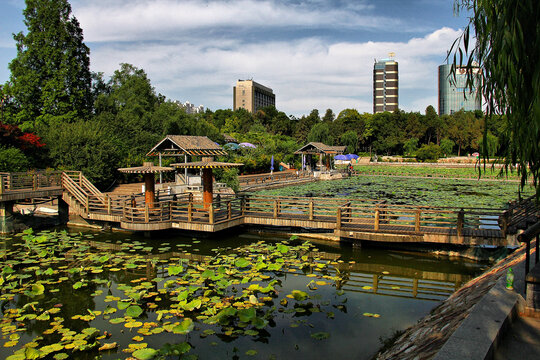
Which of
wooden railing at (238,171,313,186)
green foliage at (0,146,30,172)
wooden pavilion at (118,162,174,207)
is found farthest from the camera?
wooden railing at (238,171,313,186)

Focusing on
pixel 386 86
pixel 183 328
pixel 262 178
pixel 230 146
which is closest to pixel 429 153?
pixel 230 146

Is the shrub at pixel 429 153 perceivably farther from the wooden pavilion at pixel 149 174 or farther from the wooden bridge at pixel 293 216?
the wooden pavilion at pixel 149 174

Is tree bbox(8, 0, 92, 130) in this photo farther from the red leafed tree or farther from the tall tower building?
the tall tower building

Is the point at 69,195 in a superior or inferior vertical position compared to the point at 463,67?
inferior

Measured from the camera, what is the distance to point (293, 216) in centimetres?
1605

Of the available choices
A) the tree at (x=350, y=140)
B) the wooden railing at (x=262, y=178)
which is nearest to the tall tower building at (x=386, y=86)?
the tree at (x=350, y=140)

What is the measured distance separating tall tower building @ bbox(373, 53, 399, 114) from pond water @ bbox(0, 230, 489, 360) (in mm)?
157256

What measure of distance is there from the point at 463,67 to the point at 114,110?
4357 centimetres

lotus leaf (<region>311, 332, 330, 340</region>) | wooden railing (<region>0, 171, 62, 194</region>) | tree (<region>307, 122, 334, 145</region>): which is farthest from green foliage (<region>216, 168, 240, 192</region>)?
tree (<region>307, 122, 334, 145</region>)

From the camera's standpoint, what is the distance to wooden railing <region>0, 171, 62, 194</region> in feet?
55.3

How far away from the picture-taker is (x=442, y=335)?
5777mm

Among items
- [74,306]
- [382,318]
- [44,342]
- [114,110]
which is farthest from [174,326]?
[114,110]

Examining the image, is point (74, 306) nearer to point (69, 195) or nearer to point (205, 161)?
point (205, 161)

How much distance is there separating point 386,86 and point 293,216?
161 meters
